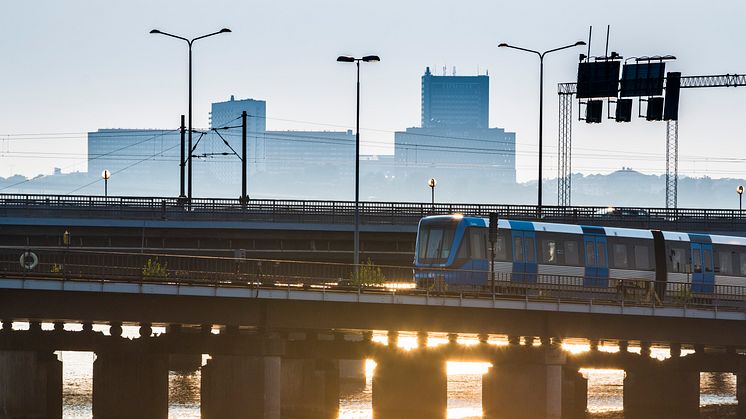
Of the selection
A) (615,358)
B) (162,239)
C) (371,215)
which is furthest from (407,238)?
(615,358)

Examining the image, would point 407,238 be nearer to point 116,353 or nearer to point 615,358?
point 615,358

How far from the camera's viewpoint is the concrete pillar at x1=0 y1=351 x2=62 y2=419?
6475 centimetres

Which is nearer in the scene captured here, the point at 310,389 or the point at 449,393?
the point at 310,389

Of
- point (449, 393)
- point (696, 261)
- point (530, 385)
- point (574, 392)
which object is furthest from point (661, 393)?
point (530, 385)

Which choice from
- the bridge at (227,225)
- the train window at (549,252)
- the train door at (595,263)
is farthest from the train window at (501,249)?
the bridge at (227,225)

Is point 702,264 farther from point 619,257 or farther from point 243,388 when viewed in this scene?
point 243,388

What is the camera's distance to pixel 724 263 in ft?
247

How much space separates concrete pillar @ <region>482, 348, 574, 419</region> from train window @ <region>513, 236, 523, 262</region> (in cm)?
404

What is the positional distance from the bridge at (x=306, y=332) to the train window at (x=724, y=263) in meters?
1.20

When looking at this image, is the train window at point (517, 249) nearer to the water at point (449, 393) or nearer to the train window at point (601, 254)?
the train window at point (601, 254)

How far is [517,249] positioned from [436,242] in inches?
129

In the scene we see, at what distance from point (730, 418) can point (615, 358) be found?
18.8 ft

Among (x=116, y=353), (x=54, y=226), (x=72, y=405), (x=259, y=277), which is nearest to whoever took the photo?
(x=259, y=277)

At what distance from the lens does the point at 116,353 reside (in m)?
66.4
